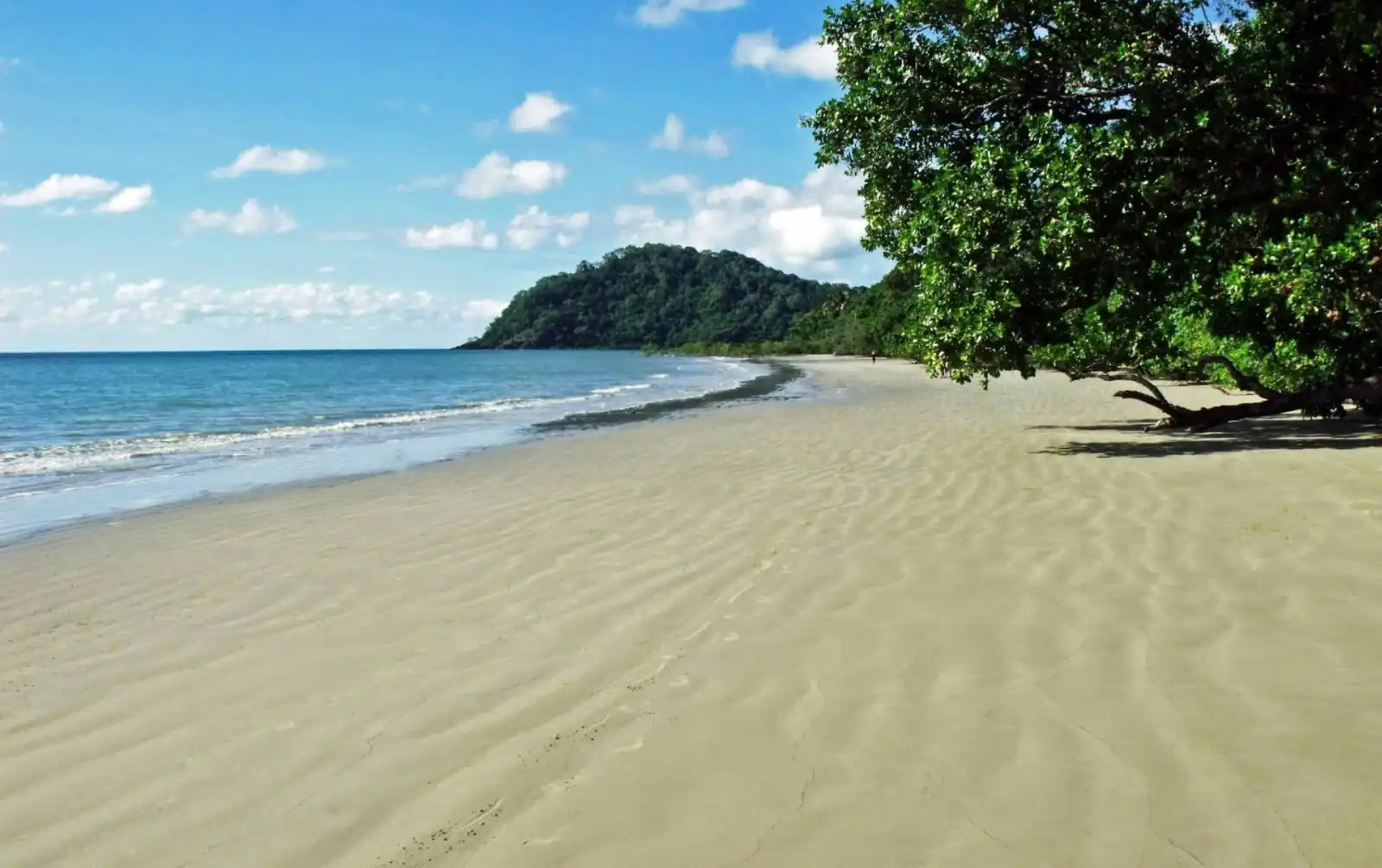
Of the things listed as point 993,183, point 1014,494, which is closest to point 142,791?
point 1014,494

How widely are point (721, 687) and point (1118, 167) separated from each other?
7.65 meters

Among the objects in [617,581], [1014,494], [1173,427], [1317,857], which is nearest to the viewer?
[1317,857]

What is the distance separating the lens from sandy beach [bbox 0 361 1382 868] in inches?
130

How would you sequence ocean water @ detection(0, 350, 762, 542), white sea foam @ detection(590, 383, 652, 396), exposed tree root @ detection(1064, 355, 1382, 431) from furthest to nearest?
white sea foam @ detection(590, 383, 652, 396)
ocean water @ detection(0, 350, 762, 542)
exposed tree root @ detection(1064, 355, 1382, 431)

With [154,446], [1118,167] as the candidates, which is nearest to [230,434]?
[154,446]

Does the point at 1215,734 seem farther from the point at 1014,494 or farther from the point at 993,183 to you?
the point at 993,183

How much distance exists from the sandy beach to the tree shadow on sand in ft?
10.1

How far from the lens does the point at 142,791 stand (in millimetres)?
3775

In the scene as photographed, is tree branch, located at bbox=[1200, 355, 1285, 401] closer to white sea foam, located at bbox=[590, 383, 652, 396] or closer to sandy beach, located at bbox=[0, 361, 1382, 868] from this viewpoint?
sandy beach, located at bbox=[0, 361, 1382, 868]

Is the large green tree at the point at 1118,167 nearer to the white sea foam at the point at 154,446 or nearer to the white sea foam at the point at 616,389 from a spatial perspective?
the white sea foam at the point at 154,446

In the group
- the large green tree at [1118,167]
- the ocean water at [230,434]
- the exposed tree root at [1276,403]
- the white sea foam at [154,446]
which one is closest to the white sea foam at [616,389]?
the ocean water at [230,434]

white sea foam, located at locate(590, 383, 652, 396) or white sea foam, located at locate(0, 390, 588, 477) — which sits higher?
white sea foam, located at locate(590, 383, 652, 396)

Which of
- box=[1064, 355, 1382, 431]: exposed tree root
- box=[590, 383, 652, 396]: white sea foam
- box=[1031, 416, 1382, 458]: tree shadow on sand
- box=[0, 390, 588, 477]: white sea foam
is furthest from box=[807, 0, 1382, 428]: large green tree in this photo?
box=[590, 383, 652, 396]: white sea foam

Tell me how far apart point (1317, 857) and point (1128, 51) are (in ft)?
27.0
